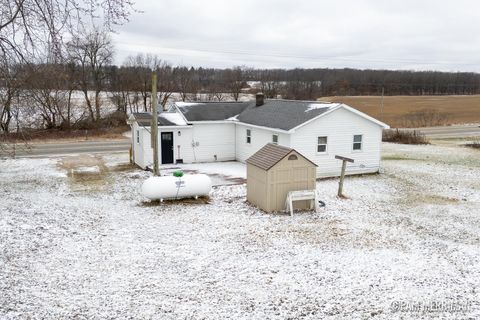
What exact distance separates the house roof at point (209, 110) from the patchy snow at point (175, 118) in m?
0.30

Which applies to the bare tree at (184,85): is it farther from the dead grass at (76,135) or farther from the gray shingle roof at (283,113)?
the gray shingle roof at (283,113)

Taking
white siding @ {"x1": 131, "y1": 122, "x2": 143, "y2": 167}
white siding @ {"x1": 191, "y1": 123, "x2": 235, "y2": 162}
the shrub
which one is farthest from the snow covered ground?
the shrub

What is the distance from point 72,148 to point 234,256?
25.2 meters

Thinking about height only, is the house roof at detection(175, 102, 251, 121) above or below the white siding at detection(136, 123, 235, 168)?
above

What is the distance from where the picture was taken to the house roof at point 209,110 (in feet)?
83.4

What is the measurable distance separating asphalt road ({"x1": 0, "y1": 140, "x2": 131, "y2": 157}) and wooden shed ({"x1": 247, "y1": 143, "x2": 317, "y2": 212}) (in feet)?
60.7

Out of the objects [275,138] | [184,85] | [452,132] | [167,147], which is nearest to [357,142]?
[275,138]

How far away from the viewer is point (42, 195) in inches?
690

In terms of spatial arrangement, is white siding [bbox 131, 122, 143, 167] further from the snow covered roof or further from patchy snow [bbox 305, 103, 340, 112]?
patchy snow [bbox 305, 103, 340, 112]

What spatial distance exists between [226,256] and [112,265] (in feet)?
9.37

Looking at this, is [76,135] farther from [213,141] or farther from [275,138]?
[275,138]

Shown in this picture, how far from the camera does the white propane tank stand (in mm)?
16141

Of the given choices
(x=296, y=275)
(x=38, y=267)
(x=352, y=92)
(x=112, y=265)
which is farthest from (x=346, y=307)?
(x=352, y=92)

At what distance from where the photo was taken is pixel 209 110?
26.4 m
